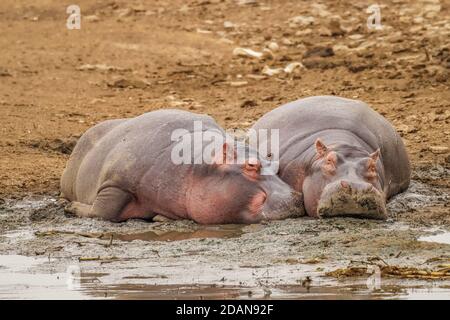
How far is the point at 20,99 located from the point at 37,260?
715 centimetres

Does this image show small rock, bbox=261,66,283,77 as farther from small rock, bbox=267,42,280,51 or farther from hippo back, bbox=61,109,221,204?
hippo back, bbox=61,109,221,204

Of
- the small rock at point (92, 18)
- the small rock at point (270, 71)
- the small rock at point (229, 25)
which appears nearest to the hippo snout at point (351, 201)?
the small rock at point (270, 71)

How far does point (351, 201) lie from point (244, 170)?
0.78 m

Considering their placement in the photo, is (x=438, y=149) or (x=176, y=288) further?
(x=438, y=149)

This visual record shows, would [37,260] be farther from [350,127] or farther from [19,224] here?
[350,127]

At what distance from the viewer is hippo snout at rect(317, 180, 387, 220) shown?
9281 mm

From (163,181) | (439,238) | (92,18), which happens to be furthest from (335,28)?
(439,238)

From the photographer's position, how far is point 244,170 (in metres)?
9.61

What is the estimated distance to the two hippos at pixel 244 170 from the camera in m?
9.55

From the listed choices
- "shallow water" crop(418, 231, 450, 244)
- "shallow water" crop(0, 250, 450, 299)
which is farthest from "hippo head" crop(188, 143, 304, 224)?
"shallow water" crop(0, 250, 450, 299)

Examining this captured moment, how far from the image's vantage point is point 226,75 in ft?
54.9

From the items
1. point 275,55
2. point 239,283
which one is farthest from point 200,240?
point 275,55

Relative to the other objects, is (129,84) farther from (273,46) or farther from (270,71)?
(273,46)

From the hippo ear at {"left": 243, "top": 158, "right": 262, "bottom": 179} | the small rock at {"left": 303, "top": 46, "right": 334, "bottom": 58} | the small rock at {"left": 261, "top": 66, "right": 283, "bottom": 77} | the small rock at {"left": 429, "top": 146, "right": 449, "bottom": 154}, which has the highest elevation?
the hippo ear at {"left": 243, "top": 158, "right": 262, "bottom": 179}
